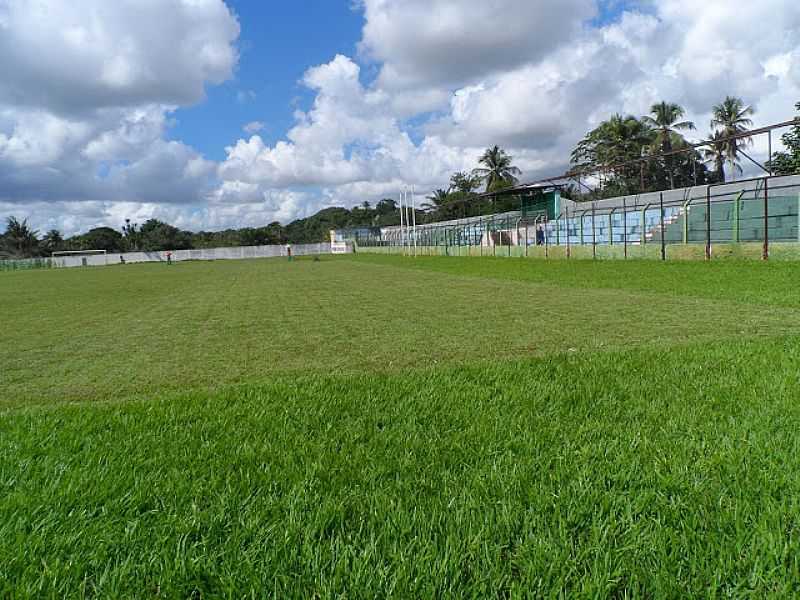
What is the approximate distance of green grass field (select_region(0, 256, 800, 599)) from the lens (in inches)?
61.2

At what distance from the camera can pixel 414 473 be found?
88.1 inches

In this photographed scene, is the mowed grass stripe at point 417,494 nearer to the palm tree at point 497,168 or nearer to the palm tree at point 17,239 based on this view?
the palm tree at point 497,168

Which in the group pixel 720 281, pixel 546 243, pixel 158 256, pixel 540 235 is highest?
pixel 158 256

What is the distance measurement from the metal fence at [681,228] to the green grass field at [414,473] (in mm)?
14216

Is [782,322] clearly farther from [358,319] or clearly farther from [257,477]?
[257,477]

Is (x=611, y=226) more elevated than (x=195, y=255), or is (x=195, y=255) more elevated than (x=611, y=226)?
(x=195, y=255)

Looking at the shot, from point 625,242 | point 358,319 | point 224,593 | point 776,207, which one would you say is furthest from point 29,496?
point 625,242

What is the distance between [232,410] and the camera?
3.25m

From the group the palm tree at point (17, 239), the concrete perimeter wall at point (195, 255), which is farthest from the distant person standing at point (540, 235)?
the palm tree at point (17, 239)

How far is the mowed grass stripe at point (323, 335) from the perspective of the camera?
4688 millimetres

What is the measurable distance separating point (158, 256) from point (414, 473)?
85374mm

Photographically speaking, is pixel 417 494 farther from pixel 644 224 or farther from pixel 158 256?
pixel 158 256

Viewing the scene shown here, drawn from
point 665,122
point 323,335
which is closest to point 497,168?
point 665,122

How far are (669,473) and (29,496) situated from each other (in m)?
2.68
